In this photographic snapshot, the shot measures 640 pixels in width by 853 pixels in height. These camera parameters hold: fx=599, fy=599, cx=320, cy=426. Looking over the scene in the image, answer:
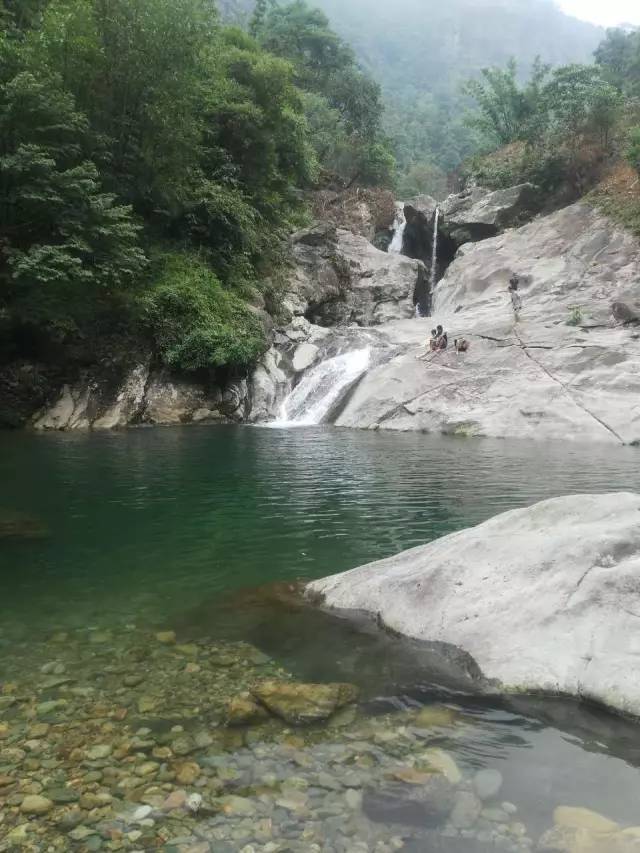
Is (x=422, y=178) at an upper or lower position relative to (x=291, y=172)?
upper

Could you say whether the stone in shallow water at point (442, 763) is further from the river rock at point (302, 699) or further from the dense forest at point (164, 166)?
the dense forest at point (164, 166)

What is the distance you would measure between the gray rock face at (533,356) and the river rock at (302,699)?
16.5m

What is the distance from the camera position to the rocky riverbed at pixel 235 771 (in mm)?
2754

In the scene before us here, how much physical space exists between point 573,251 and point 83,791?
32471 millimetres

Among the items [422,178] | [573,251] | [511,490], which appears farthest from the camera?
[422,178]

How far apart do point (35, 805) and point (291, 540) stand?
5.21 m

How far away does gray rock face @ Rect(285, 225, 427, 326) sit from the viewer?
104 feet

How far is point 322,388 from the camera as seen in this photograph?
24938 mm

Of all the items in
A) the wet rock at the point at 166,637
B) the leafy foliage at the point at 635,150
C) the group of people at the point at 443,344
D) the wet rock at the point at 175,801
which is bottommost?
the wet rock at the point at 166,637

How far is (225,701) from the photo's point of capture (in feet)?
13.1

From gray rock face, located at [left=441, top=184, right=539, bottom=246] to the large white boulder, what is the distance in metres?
35.1

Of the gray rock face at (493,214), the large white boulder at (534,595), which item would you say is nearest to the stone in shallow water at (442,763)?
the large white boulder at (534,595)

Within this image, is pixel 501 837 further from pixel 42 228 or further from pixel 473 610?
pixel 42 228

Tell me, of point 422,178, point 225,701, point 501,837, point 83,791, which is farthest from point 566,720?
point 422,178
